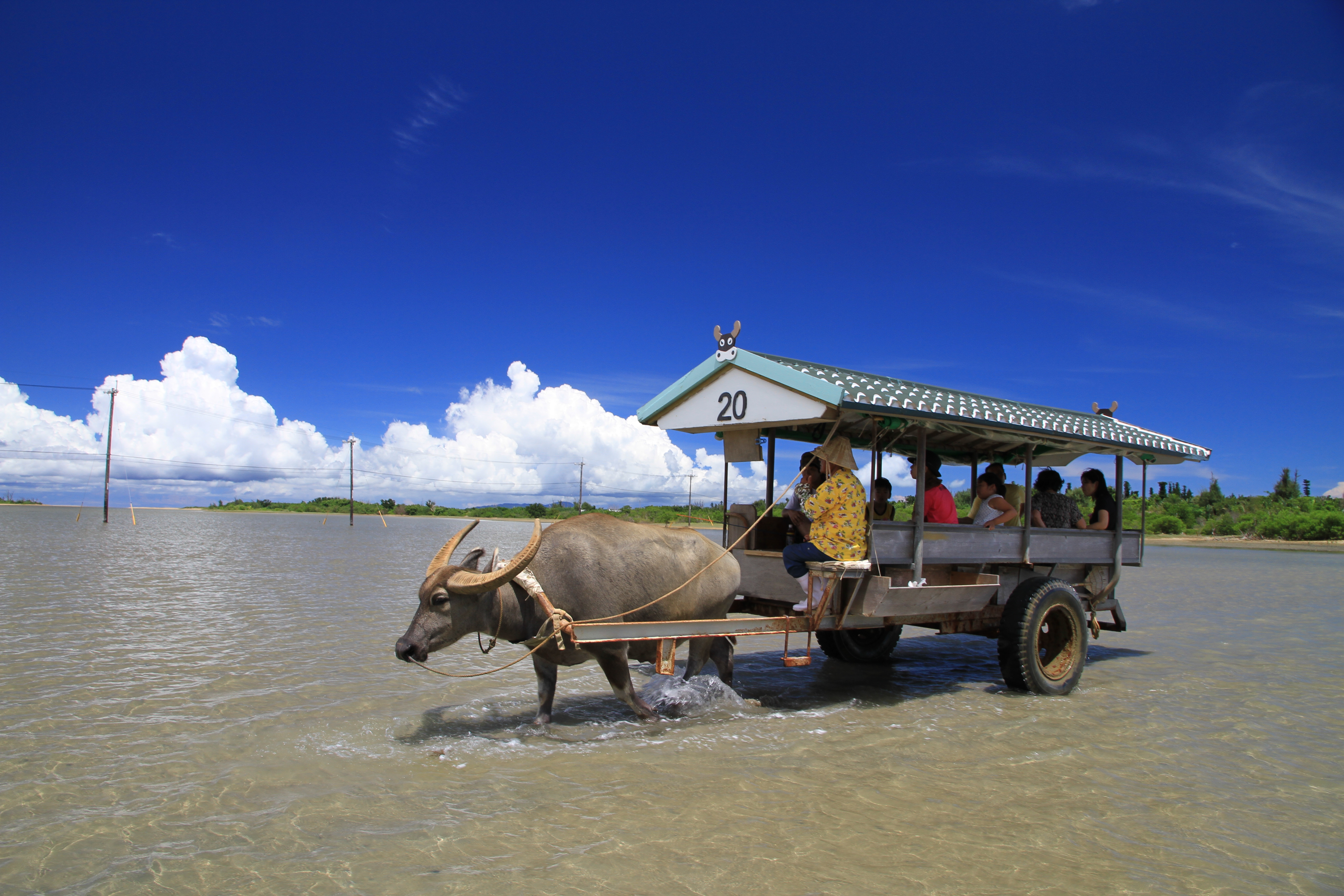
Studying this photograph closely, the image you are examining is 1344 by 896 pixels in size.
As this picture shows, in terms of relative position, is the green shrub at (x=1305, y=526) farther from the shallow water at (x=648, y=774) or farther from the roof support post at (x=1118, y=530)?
the roof support post at (x=1118, y=530)

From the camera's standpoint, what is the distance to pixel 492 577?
196 inches

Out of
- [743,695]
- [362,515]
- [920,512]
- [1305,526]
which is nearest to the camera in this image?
[920,512]

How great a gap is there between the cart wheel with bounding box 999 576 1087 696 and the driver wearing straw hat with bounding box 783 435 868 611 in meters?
1.88

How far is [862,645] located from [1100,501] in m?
3.00

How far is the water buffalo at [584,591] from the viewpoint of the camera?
503 centimetres

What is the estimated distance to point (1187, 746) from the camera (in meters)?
5.77

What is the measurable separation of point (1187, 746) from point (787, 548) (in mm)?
3248

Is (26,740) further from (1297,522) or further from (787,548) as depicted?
(1297,522)

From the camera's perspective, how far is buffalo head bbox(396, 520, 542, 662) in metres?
4.93

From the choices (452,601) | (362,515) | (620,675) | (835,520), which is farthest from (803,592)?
(362,515)

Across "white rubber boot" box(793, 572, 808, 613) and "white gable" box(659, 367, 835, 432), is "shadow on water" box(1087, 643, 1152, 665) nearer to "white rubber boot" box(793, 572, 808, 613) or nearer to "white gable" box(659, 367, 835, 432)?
"white rubber boot" box(793, 572, 808, 613)

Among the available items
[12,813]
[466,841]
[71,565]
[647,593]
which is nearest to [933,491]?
[647,593]

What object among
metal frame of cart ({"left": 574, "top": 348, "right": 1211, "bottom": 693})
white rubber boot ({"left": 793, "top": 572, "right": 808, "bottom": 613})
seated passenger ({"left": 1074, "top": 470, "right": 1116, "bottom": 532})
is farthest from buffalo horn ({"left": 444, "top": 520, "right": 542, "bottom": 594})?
seated passenger ({"left": 1074, "top": 470, "right": 1116, "bottom": 532})

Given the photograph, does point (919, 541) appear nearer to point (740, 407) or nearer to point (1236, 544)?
point (740, 407)
